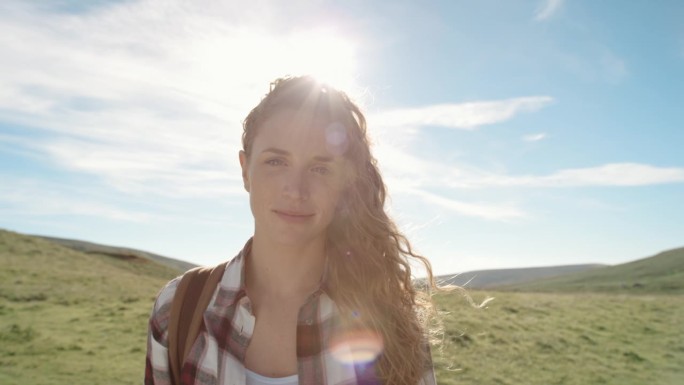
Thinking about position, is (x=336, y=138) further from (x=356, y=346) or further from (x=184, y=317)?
(x=184, y=317)

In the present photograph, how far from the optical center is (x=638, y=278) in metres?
65.2

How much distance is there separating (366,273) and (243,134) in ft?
4.21

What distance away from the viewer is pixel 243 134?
3654 millimetres

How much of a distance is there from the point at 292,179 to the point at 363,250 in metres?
0.79

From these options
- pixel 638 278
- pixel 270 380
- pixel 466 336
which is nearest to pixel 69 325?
pixel 466 336

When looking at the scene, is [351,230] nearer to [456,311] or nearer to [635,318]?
[456,311]

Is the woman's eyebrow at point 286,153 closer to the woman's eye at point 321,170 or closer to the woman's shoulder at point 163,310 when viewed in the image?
the woman's eye at point 321,170

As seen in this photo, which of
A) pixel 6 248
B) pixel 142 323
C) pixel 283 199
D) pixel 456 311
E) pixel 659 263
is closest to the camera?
pixel 283 199

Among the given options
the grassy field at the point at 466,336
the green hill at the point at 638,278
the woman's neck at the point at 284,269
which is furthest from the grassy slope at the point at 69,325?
the green hill at the point at 638,278

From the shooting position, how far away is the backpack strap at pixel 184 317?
3150 millimetres

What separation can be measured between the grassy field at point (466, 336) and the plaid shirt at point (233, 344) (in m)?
5.30

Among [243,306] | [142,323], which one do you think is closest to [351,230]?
[243,306]

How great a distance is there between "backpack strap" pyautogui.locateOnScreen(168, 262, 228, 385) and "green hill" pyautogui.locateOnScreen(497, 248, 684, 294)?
53358 millimetres

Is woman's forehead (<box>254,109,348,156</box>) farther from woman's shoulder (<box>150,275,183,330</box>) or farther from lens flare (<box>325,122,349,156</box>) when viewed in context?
woman's shoulder (<box>150,275,183,330</box>)
